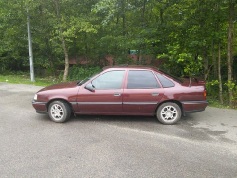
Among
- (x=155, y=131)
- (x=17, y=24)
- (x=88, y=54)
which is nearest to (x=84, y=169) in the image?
(x=155, y=131)

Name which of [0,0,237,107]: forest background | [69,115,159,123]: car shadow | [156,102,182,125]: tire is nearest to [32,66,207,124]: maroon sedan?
[156,102,182,125]: tire

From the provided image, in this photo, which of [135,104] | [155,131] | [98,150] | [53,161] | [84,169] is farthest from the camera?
[135,104]

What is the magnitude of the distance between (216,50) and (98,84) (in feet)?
18.2

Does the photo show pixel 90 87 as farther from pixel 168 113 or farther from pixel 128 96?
pixel 168 113

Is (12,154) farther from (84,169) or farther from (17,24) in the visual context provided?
(17,24)

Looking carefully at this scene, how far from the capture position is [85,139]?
193 inches

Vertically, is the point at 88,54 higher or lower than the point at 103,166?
higher

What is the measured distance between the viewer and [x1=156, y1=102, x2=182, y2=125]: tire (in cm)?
580

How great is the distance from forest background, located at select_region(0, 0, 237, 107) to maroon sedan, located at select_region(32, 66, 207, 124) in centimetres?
246

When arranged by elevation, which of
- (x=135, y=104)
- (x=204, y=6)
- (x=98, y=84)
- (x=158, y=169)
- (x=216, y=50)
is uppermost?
(x=204, y=6)

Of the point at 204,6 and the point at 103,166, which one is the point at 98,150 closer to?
the point at 103,166

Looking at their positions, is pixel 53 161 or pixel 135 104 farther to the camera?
pixel 135 104

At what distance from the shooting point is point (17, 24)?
1359 centimetres

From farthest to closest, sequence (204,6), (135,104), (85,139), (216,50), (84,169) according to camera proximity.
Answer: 1. (216,50)
2. (204,6)
3. (135,104)
4. (85,139)
5. (84,169)
